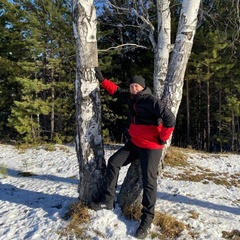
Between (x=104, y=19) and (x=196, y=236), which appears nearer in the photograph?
(x=196, y=236)

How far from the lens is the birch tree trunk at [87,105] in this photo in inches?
139

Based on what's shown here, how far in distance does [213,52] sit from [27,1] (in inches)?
328

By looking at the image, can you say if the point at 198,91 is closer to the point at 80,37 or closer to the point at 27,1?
the point at 27,1

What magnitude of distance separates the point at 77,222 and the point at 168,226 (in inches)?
48.6

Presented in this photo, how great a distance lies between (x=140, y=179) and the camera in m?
3.78

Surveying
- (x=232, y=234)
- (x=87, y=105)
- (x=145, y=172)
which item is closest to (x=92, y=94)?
(x=87, y=105)

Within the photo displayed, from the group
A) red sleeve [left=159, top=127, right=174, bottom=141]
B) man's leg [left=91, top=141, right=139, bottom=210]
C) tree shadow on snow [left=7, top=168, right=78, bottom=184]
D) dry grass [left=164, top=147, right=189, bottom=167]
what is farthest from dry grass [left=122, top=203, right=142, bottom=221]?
dry grass [left=164, top=147, right=189, bottom=167]

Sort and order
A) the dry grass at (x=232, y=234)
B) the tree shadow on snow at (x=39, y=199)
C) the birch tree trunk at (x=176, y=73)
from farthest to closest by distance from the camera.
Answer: the tree shadow on snow at (x=39, y=199) < the birch tree trunk at (x=176, y=73) < the dry grass at (x=232, y=234)

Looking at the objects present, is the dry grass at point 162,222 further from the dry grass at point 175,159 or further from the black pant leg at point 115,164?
the dry grass at point 175,159

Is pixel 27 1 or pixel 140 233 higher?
pixel 27 1

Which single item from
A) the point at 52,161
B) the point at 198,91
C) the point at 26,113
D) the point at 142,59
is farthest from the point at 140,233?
the point at 198,91

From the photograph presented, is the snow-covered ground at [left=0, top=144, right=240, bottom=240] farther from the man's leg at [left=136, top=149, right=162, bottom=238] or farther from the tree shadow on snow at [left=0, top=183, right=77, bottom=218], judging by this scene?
the man's leg at [left=136, top=149, right=162, bottom=238]

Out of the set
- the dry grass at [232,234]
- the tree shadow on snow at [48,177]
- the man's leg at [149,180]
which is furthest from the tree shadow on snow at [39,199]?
the dry grass at [232,234]

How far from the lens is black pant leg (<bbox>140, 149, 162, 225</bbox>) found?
3.47 meters
